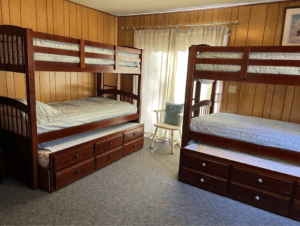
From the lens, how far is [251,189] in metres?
2.51

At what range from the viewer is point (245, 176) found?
2.54m

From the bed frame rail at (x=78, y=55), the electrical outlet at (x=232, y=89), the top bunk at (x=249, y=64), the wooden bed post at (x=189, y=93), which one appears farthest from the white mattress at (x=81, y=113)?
the electrical outlet at (x=232, y=89)

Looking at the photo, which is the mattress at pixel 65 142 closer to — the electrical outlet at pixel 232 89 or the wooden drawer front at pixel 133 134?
the wooden drawer front at pixel 133 134

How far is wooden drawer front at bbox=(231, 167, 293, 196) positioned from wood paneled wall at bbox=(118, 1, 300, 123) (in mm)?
1467

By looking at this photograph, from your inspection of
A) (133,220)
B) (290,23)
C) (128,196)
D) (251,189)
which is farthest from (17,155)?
(290,23)

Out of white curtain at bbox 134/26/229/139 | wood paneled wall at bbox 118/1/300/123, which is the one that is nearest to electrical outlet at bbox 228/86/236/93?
wood paneled wall at bbox 118/1/300/123

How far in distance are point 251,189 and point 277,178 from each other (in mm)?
302

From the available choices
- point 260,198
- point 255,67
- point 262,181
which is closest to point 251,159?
point 262,181

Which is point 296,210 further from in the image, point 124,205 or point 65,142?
point 65,142

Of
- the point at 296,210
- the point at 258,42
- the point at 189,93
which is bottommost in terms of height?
the point at 296,210

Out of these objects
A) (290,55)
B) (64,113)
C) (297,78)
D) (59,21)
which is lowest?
(64,113)

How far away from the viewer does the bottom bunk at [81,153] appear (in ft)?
8.44

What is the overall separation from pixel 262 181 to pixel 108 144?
204 cm

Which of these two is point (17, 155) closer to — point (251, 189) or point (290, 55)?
point (251, 189)
